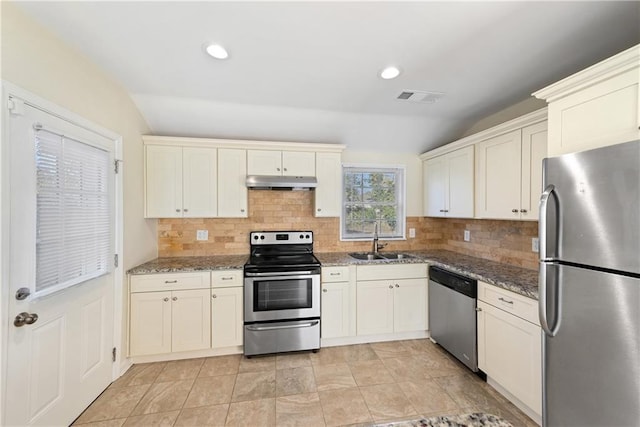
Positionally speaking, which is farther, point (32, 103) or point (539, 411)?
point (539, 411)

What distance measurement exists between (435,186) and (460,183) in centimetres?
47

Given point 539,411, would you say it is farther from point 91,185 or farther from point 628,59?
point 91,185

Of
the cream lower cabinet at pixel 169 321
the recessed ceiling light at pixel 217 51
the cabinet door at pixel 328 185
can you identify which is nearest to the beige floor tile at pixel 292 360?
the cream lower cabinet at pixel 169 321

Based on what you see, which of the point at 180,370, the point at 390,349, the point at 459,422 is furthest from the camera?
the point at 390,349

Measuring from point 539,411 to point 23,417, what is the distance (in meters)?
3.15

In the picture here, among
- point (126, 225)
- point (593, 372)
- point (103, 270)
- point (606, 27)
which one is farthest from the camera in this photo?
point (126, 225)

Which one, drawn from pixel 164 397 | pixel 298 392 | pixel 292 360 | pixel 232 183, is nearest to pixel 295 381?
pixel 298 392

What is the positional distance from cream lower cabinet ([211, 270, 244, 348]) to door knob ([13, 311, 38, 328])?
4.14ft

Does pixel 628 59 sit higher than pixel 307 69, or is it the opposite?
pixel 307 69

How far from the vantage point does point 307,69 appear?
204 cm

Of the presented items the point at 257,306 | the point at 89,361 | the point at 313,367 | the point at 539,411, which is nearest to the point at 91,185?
the point at 89,361

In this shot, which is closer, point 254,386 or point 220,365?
point 254,386

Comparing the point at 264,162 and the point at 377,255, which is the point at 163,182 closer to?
the point at 264,162

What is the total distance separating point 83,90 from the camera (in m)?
1.86
